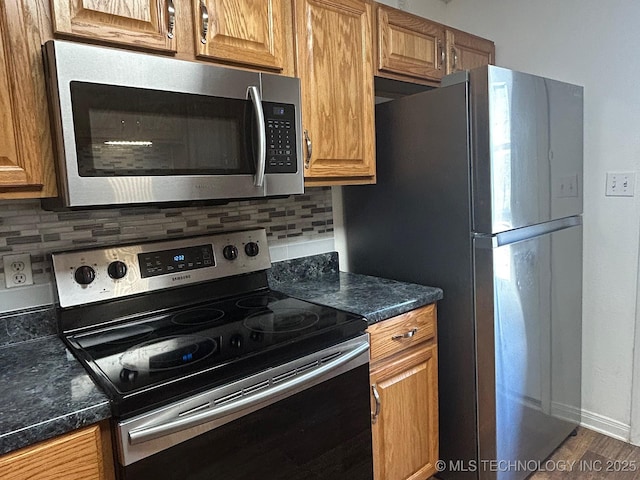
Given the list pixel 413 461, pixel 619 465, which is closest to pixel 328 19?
pixel 413 461

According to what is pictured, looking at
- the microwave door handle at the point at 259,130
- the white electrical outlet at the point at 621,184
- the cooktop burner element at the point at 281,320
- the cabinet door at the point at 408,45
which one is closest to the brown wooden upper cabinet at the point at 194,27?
the microwave door handle at the point at 259,130

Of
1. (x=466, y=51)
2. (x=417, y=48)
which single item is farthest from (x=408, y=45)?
(x=466, y=51)

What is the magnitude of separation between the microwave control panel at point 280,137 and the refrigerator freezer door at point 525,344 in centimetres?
73

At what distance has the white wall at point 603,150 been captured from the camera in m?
1.93

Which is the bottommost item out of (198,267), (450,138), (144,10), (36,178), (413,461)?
(413,461)

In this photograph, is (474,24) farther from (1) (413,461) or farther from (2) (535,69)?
(1) (413,461)

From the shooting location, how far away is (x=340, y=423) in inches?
52.1

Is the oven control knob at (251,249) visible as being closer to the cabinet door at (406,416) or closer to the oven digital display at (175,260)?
the oven digital display at (175,260)

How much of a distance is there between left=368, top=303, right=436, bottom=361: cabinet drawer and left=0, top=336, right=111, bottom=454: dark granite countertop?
0.85 m

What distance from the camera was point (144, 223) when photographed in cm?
153

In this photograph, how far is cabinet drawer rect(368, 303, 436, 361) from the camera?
1.49 m

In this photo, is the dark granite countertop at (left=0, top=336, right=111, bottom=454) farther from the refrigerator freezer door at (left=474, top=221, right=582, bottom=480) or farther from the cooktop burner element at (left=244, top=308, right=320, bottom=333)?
the refrigerator freezer door at (left=474, top=221, right=582, bottom=480)

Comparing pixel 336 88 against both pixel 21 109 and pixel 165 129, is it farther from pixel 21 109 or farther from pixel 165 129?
pixel 21 109

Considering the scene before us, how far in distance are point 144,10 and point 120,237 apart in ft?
2.32
